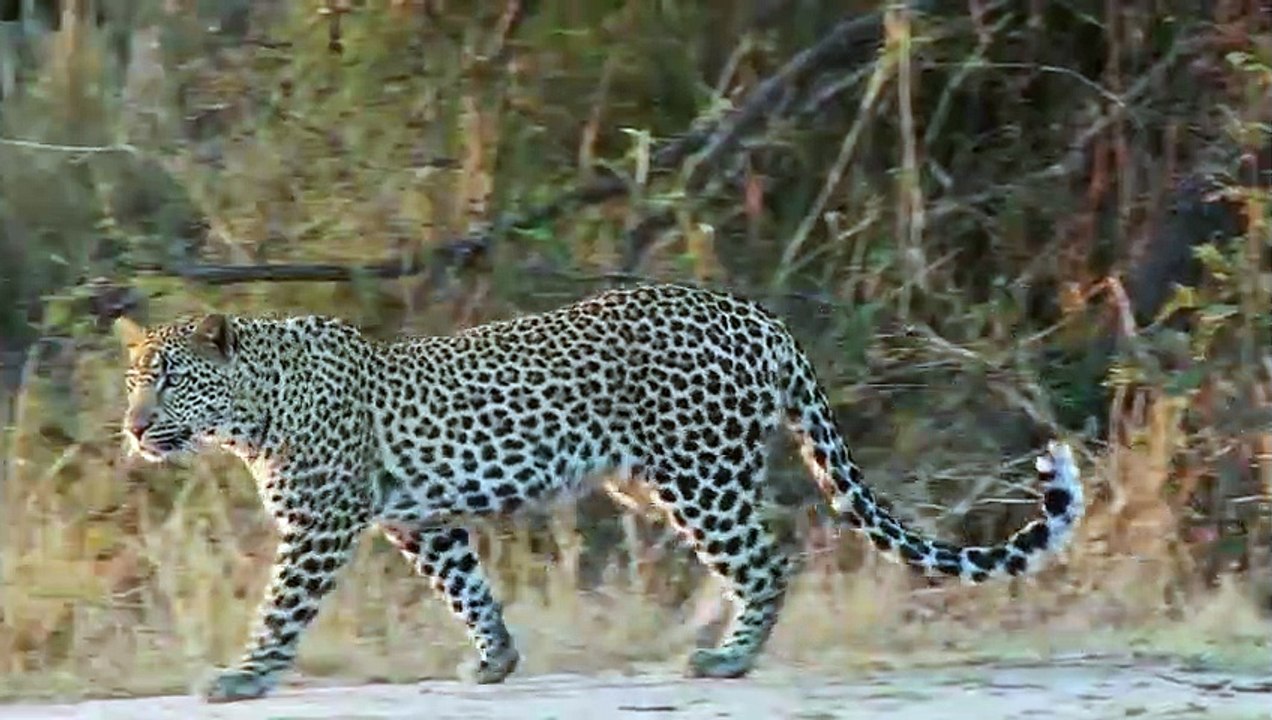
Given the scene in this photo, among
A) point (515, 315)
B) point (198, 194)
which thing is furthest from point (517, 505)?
point (198, 194)

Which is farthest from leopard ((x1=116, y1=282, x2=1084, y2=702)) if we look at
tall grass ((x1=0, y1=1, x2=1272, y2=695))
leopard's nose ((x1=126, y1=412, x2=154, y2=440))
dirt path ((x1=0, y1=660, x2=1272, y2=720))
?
tall grass ((x1=0, y1=1, x2=1272, y2=695))

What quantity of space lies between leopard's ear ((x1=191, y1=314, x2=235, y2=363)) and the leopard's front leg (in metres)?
0.44

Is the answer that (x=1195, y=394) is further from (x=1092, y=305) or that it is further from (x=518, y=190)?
(x=518, y=190)

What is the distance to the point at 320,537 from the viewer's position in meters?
7.02

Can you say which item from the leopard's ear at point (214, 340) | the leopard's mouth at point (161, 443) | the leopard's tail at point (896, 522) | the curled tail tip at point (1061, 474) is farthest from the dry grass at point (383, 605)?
the leopard's ear at point (214, 340)

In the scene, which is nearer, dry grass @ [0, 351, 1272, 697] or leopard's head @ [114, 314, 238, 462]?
leopard's head @ [114, 314, 238, 462]

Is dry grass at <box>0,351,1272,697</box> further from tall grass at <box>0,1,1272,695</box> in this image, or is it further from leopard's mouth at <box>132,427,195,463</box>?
leopard's mouth at <box>132,427,195,463</box>

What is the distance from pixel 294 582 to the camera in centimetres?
701

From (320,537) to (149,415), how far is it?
21.9 inches

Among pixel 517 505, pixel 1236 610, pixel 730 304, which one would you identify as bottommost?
pixel 1236 610

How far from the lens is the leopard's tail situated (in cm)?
722

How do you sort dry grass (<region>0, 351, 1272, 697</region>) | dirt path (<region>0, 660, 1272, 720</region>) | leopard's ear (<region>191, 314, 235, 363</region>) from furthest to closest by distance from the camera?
dry grass (<region>0, 351, 1272, 697</region>) < leopard's ear (<region>191, 314, 235, 363</region>) < dirt path (<region>0, 660, 1272, 720</region>)

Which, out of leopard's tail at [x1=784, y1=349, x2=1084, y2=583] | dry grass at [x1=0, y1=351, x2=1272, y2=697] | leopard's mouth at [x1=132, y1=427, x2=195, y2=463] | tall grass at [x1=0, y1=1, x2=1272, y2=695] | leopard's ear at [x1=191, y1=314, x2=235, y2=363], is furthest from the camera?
tall grass at [x1=0, y1=1, x2=1272, y2=695]

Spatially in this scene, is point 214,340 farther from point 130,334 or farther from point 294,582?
point 294,582
